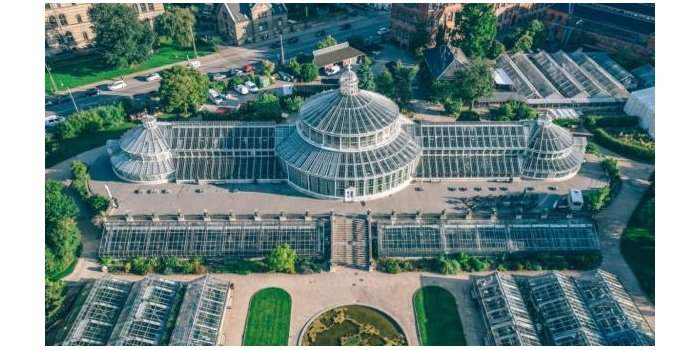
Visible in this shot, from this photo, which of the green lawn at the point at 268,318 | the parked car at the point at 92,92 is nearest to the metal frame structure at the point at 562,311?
the green lawn at the point at 268,318

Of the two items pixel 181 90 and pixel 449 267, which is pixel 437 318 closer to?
pixel 449 267

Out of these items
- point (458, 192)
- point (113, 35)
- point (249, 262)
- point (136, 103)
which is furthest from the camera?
point (113, 35)

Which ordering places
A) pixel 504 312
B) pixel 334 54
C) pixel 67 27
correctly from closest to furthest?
pixel 504 312 → pixel 67 27 → pixel 334 54

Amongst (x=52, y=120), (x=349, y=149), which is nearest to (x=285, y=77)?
(x=349, y=149)

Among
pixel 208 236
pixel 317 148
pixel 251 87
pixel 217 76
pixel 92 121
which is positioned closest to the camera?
pixel 208 236

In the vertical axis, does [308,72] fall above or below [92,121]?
above

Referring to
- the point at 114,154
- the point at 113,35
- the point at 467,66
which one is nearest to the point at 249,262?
the point at 114,154

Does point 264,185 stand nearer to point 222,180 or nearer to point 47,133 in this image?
point 222,180
